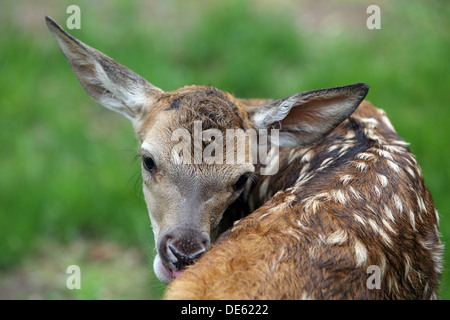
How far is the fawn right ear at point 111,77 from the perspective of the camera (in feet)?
13.9

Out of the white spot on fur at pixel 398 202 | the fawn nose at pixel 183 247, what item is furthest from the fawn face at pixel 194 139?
the white spot on fur at pixel 398 202

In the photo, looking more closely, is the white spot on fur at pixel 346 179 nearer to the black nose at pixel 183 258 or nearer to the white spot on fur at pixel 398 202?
the white spot on fur at pixel 398 202

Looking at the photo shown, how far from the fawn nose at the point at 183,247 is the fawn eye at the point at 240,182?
0.46 meters

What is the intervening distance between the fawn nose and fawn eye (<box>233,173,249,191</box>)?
0.46 metres

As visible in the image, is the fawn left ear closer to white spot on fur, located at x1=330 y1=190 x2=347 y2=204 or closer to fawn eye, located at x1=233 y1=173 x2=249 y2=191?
fawn eye, located at x1=233 y1=173 x2=249 y2=191

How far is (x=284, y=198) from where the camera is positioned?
3311mm

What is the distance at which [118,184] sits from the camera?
6.34 meters

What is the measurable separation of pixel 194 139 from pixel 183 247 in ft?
2.26

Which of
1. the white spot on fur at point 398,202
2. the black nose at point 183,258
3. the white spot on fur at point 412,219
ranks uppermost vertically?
the white spot on fur at point 398,202

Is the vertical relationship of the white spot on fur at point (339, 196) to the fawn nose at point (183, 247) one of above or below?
above

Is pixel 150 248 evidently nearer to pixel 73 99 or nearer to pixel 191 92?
pixel 191 92

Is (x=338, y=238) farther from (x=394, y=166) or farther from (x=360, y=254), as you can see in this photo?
(x=394, y=166)

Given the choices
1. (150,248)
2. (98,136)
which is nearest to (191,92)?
(150,248)
